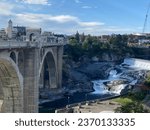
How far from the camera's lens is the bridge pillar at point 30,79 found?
9.34 meters

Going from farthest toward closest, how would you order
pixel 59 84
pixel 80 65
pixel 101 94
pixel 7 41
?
pixel 80 65
pixel 59 84
pixel 101 94
pixel 7 41

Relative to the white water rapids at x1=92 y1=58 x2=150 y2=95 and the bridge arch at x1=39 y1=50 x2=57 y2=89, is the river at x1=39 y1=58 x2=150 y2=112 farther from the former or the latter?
the bridge arch at x1=39 y1=50 x2=57 y2=89

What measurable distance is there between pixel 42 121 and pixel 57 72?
15.5 metres

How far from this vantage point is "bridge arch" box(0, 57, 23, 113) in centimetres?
862

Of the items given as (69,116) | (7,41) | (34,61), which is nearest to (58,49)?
(34,61)

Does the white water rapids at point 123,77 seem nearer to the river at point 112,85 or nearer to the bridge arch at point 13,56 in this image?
the river at point 112,85

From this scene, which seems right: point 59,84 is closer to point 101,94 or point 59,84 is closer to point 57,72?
point 57,72

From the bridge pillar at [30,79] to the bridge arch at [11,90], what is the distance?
347mm

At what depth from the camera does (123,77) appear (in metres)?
19.5

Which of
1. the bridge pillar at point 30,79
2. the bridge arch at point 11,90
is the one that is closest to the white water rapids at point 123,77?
the bridge pillar at point 30,79

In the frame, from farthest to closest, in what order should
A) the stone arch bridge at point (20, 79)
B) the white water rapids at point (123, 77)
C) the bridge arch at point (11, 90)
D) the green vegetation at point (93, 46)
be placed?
the green vegetation at point (93, 46)
the white water rapids at point (123, 77)
the bridge arch at point (11, 90)
the stone arch bridge at point (20, 79)

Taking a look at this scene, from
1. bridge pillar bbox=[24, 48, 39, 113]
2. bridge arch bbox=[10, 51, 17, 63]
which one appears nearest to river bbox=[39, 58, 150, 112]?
bridge pillar bbox=[24, 48, 39, 113]

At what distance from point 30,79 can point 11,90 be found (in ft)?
2.21

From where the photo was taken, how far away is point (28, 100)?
9391 mm
